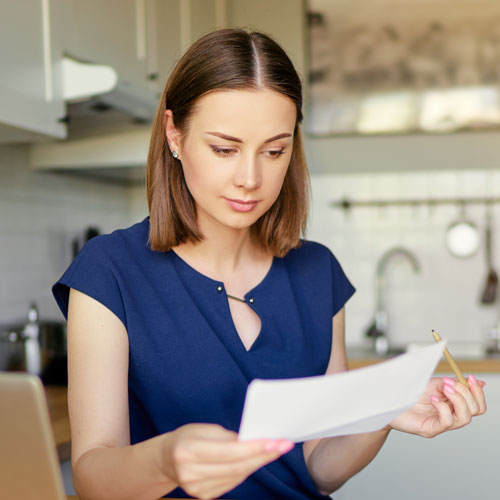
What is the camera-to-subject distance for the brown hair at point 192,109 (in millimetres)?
996

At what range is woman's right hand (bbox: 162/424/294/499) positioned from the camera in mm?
600

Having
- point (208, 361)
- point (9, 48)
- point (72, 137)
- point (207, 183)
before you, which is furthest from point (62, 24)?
point (208, 361)

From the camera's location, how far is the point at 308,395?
1.88 feet

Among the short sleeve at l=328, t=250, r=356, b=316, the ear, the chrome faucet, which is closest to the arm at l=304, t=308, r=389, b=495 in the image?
the short sleeve at l=328, t=250, r=356, b=316

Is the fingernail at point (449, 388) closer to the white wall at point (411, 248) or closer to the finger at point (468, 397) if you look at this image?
the finger at point (468, 397)

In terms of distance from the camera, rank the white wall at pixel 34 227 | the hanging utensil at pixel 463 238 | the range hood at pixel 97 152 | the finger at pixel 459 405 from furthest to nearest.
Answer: the hanging utensil at pixel 463 238 → the range hood at pixel 97 152 → the white wall at pixel 34 227 → the finger at pixel 459 405

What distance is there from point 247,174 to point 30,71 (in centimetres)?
82

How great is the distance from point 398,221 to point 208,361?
1936mm

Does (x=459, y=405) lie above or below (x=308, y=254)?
below

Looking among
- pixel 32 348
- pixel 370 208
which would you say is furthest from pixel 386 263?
pixel 32 348

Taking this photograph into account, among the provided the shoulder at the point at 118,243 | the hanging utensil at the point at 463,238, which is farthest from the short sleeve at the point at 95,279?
the hanging utensil at the point at 463,238

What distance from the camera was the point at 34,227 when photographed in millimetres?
2238

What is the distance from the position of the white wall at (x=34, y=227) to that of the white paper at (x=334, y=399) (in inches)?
61.7

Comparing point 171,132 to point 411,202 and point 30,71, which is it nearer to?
point 30,71
